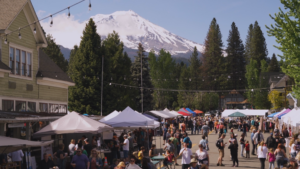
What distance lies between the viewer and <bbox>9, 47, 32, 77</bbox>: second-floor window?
75.0 feet

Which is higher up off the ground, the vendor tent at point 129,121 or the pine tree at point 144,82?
the pine tree at point 144,82

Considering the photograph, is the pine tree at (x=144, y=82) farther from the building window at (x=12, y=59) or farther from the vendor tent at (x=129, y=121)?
the vendor tent at (x=129, y=121)

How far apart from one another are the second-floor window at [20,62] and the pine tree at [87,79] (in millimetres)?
21215

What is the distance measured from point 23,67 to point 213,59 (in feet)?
277

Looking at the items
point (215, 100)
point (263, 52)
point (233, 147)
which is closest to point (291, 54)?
point (233, 147)

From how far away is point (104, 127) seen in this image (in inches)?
688

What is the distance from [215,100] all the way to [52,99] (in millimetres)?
75094

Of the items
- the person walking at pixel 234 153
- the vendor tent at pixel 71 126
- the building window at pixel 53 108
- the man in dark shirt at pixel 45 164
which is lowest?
the person walking at pixel 234 153

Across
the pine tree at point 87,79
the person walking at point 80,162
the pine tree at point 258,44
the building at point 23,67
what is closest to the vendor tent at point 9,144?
the person walking at point 80,162

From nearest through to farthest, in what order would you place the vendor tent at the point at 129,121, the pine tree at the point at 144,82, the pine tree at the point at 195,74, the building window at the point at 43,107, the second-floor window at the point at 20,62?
the vendor tent at the point at 129,121, the second-floor window at the point at 20,62, the building window at the point at 43,107, the pine tree at the point at 144,82, the pine tree at the point at 195,74

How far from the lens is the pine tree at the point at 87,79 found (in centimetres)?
4628

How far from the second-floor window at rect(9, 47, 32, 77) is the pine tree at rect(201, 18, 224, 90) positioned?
79.9 m

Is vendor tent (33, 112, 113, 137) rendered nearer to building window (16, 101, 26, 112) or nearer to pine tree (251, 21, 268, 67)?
building window (16, 101, 26, 112)

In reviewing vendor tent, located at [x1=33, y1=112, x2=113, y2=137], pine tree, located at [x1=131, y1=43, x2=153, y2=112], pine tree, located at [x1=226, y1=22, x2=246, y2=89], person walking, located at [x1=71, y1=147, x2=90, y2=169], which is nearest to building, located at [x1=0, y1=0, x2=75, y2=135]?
vendor tent, located at [x1=33, y1=112, x2=113, y2=137]
